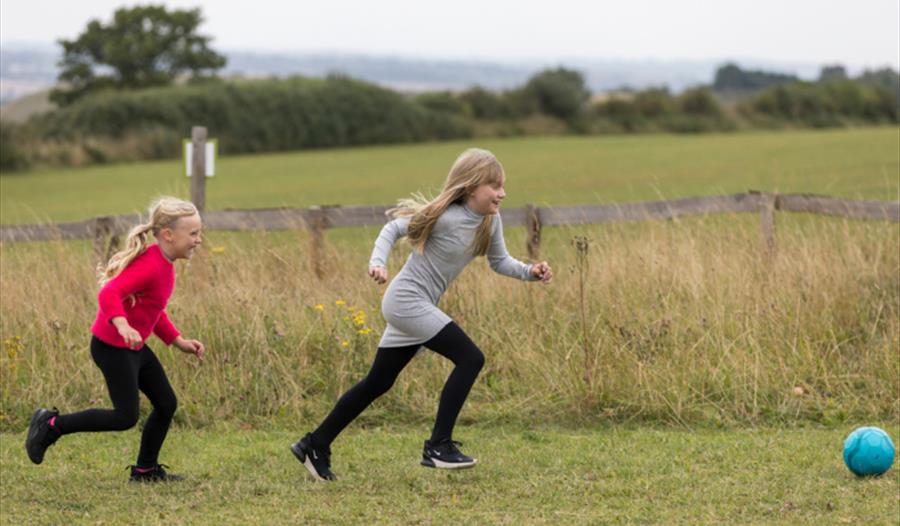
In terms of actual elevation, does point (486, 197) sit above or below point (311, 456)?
above

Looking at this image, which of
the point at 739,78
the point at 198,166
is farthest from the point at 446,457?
the point at 739,78

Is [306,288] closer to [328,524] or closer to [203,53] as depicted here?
[328,524]

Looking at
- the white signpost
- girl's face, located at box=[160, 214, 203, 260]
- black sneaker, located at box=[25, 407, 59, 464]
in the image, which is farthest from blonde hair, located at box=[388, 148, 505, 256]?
the white signpost

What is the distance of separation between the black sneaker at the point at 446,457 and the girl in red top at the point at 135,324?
121 cm

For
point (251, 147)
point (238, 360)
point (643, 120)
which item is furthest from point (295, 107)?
point (238, 360)

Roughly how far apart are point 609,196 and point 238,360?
20354 mm

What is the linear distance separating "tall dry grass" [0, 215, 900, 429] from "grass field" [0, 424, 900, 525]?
35 centimetres

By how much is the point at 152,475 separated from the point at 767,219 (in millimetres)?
6820

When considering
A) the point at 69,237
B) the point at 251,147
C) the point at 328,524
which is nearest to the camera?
the point at 328,524

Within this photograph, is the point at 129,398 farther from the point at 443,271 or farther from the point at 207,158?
the point at 207,158

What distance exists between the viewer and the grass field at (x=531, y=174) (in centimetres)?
2786

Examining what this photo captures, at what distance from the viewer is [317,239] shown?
1134cm

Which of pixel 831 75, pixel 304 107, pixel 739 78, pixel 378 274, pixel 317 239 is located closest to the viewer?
pixel 378 274

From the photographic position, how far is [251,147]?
54844 millimetres
